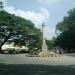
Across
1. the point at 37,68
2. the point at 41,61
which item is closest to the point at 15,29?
the point at 41,61

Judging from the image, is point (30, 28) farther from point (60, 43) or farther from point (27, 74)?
point (27, 74)

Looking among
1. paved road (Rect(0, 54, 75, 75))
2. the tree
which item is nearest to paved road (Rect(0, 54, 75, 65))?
paved road (Rect(0, 54, 75, 75))

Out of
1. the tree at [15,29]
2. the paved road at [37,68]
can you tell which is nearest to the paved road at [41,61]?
the paved road at [37,68]

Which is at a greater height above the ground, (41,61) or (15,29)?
(15,29)

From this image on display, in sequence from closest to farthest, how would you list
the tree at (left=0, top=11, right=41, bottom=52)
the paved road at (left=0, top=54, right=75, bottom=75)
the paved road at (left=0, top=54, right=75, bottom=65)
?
the paved road at (left=0, top=54, right=75, bottom=75), the paved road at (left=0, top=54, right=75, bottom=65), the tree at (left=0, top=11, right=41, bottom=52)

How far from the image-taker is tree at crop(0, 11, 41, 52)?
72500 mm

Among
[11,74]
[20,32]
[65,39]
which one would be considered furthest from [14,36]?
[11,74]

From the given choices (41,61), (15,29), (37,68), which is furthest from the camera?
(15,29)

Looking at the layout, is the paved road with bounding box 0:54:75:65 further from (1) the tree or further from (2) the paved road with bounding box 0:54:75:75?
(1) the tree

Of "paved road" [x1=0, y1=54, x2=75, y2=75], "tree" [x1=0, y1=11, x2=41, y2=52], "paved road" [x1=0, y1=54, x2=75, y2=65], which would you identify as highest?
"tree" [x1=0, y1=11, x2=41, y2=52]

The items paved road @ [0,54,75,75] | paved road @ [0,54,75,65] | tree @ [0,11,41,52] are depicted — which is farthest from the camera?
tree @ [0,11,41,52]

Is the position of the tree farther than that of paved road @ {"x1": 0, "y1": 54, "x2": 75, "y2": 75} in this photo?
Yes

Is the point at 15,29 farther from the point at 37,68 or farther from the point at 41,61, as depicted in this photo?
the point at 37,68

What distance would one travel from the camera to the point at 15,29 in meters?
73.2
